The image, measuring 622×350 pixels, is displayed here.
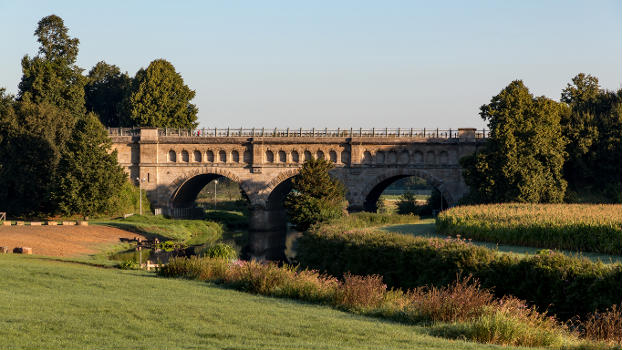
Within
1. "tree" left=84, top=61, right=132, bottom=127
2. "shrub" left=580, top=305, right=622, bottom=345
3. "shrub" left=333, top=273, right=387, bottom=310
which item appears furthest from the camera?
"tree" left=84, top=61, right=132, bottom=127

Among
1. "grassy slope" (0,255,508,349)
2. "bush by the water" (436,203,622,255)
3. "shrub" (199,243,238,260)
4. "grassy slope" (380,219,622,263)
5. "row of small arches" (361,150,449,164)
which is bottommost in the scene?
"grassy slope" (0,255,508,349)

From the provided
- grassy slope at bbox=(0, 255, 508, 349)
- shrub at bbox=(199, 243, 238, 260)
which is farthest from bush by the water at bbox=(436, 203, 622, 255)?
grassy slope at bbox=(0, 255, 508, 349)

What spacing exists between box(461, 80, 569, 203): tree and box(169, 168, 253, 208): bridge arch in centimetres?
3050

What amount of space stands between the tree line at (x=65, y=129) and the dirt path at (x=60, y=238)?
30.0 ft

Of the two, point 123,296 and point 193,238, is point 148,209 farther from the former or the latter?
point 123,296

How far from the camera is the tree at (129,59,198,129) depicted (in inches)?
4055

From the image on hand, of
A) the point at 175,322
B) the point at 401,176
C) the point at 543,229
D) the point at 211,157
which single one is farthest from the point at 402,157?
the point at 175,322

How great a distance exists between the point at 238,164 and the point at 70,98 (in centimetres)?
2557

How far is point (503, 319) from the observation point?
18984 mm

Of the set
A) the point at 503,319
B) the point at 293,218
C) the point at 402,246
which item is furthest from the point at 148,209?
the point at 503,319

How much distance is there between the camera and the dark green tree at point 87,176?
256 feet

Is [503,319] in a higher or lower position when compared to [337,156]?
lower

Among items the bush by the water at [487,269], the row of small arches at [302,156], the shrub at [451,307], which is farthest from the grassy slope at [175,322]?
the row of small arches at [302,156]

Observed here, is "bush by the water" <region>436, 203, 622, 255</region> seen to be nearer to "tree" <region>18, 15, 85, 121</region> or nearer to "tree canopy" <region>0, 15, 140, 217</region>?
"tree canopy" <region>0, 15, 140, 217</region>
